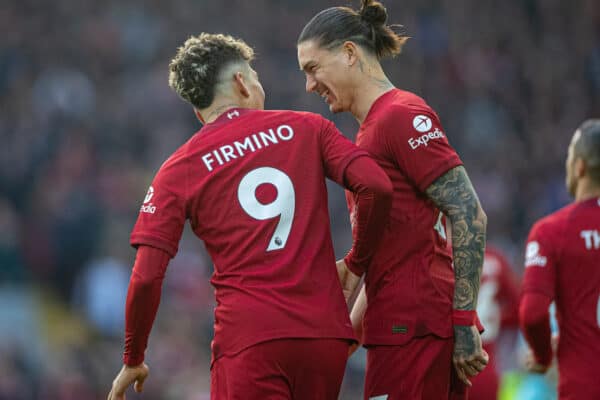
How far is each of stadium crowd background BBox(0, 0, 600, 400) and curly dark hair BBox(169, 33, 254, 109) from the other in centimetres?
553

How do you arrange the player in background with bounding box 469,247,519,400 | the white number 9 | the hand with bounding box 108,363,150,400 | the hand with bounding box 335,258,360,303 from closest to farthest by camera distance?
1. the white number 9
2. the hand with bounding box 108,363,150,400
3. the hand with bounding box 335,258,360,303
4. the player in background with bounding box 469,247,519,400

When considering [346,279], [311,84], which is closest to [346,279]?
[346,279]

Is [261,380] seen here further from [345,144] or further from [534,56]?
[534,56]

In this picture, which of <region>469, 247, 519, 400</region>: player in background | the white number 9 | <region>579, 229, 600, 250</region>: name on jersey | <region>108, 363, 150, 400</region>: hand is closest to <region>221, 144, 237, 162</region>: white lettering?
the white number 9

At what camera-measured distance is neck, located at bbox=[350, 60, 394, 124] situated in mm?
4336

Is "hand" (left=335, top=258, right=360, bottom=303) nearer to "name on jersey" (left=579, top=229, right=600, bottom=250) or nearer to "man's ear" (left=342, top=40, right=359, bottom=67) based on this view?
"man's ear" (left=342, top=40, right=359, bottom=67)

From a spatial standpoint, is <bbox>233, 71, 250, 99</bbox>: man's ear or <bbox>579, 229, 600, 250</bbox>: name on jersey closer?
<bbox>233, 71, 250, 99</bbox>: man's ear

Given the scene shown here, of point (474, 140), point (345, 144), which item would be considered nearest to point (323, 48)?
point (345, 144)

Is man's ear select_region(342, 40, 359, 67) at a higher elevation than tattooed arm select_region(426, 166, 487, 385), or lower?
higher

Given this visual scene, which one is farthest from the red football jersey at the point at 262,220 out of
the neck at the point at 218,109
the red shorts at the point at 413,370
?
the red shorts at the point at 413,370

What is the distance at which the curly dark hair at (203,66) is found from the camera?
13.8ft

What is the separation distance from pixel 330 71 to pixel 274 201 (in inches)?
28.9

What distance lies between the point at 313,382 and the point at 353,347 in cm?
43

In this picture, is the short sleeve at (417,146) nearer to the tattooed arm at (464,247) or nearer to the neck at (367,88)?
the tattooed arm at (464,247)
